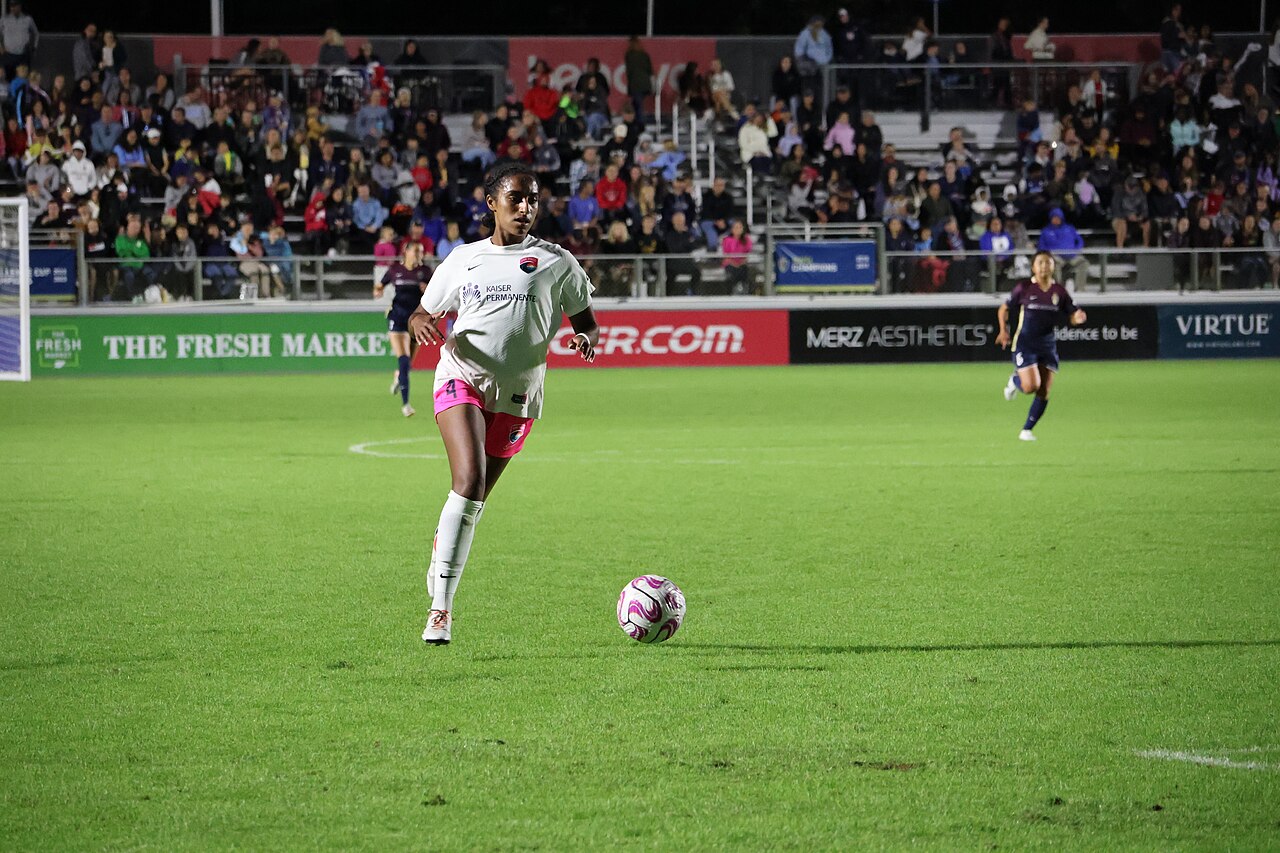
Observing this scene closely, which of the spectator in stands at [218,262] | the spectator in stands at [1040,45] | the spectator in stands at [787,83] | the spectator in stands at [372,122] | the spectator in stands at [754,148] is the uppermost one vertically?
the spectator in stands at [1040,45]

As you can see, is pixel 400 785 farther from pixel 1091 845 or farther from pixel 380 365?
pixel 380 365

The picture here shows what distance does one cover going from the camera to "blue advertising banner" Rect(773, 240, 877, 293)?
2681 centimetres

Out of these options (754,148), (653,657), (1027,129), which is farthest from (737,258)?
(653,657)

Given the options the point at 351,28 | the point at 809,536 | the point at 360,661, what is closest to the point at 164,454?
the point at 809,536

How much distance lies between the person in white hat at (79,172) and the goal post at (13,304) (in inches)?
97.6

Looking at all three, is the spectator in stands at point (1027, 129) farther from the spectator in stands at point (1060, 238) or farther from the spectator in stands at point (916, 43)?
the spectator in stands at point (1060, 238)

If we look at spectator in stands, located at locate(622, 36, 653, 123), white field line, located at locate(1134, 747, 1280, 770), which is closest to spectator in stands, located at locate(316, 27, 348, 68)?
spectator in stands, located at locate(622, 36, 653, 123)

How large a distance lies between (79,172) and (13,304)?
368cm

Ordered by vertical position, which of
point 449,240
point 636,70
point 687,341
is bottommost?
point 687,341

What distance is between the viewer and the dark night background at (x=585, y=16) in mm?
34188

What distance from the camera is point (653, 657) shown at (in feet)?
23.1

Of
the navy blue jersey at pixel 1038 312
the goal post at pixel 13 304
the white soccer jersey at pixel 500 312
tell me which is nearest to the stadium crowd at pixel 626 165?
the goal post at pixel 13 304

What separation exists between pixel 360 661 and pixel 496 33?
31737 millimetres

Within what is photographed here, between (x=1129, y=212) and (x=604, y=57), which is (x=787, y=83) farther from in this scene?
(x=1129, y=212)
